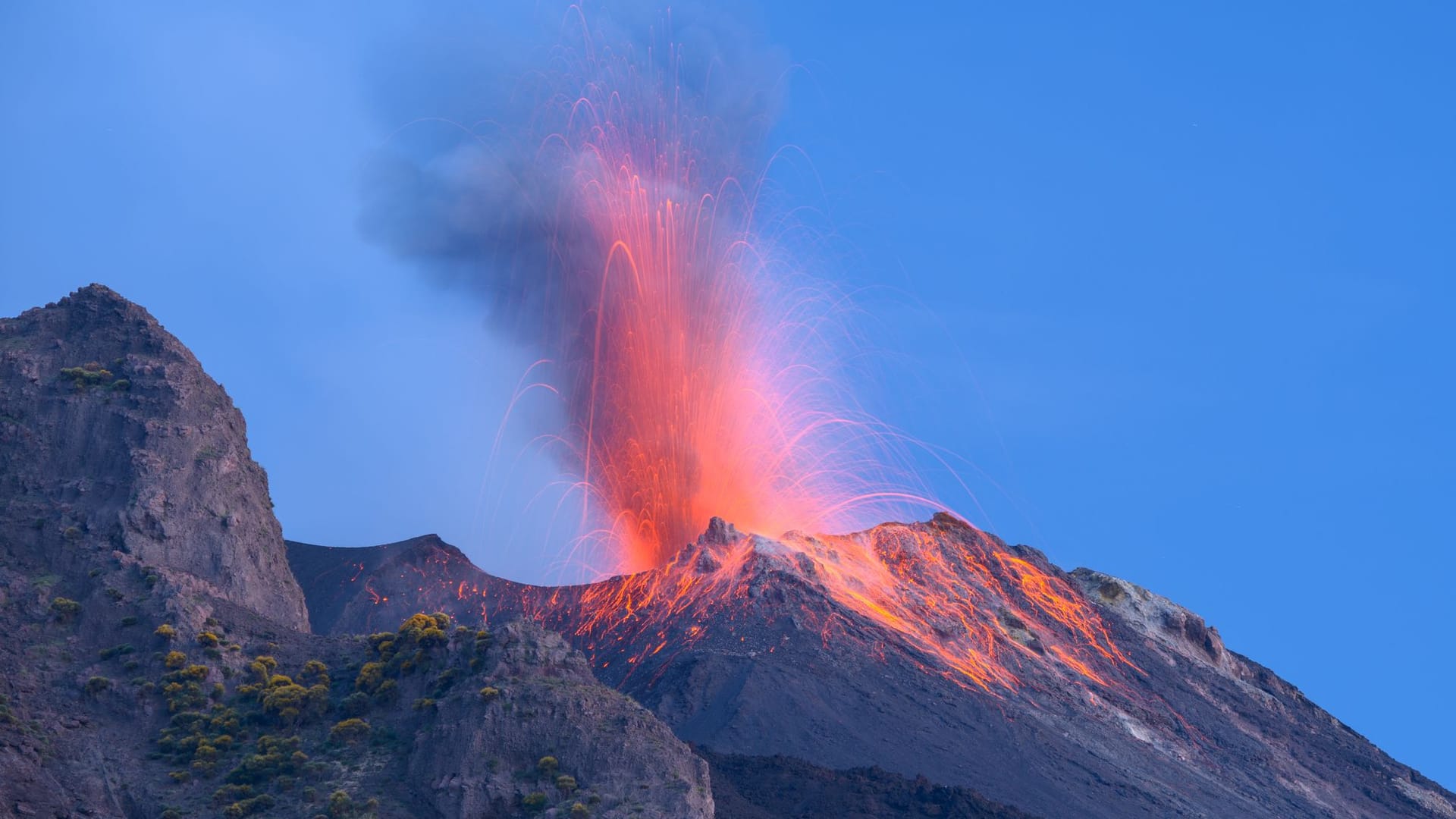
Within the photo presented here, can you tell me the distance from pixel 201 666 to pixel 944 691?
53.1 meters

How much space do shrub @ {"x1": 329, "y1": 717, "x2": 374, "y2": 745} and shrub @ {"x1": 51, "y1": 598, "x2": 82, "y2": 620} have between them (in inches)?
508

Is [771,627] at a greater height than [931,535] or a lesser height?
lesser

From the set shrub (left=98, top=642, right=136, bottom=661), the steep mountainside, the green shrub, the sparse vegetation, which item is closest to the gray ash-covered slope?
Answer: the steep mountainside

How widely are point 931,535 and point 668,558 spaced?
22158 millimetres

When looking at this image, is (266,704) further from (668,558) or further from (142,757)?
(668,558)

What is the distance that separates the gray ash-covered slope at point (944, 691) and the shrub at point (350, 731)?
1226 inches

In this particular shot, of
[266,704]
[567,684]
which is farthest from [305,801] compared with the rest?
[567,684]

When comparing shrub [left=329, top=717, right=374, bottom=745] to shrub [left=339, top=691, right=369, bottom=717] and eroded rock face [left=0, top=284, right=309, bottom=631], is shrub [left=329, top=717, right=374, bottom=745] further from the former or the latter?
eroded rock face [left=0, top=284, right=309, bottom=631]

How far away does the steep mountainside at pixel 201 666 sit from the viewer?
62781 mm

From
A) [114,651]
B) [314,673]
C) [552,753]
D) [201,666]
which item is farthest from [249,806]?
[114,651]

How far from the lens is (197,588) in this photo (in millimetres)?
73250

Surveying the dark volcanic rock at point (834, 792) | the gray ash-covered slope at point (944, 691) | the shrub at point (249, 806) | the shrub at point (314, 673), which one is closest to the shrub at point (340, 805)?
the shrub at point (249, 806)

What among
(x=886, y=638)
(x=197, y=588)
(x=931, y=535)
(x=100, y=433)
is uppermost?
(x=931, y=535)

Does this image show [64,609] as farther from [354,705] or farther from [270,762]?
[354,705]
